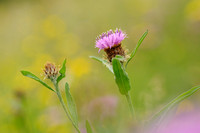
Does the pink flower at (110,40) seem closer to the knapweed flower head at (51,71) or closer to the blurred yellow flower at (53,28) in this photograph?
the knapweed flower head at (51,71)

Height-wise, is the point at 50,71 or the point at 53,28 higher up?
the point at 53,28

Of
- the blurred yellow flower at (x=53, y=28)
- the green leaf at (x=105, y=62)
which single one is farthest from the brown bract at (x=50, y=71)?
the blurred yellow flower at (x=53, y=28)

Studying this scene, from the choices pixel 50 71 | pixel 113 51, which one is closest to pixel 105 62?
pixel 113 51

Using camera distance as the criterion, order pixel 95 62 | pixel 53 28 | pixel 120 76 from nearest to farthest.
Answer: pixel 120 76 < pixel 95 62 < pixel 53 28

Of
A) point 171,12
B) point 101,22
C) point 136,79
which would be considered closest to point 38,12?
point 101,22

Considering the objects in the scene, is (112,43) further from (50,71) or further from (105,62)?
(50,71)

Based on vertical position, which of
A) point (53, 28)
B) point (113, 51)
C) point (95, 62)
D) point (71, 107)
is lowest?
point (71, 107)
